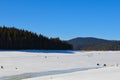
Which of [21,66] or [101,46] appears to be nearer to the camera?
[21,66]

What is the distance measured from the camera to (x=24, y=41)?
64375mm

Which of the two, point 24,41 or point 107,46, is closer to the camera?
point 24,41

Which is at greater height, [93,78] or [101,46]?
[101,46]

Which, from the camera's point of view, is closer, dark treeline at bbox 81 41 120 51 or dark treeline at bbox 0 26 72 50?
dark treeline at bbox 0 26 72 50

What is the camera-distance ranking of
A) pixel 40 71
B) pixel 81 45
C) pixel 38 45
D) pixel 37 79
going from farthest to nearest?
pixel 81 45 → pixel 38 45 → pixel 40 71 → pixel 37 79

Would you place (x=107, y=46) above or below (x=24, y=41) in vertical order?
below

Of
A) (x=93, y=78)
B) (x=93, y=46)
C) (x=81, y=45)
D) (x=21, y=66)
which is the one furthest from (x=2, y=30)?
(x=93, y=78)

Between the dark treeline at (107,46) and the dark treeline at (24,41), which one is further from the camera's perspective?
the dark treeline at (107,46)

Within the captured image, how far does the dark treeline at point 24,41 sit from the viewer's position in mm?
61250

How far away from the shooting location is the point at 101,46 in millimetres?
75688

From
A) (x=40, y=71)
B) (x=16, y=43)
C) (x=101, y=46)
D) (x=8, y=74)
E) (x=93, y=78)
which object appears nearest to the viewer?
(x=93, y=78)

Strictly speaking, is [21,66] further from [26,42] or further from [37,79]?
[26,42]

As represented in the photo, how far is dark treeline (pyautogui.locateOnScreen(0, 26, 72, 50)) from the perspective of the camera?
61.2 m

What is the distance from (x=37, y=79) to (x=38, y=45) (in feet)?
152
